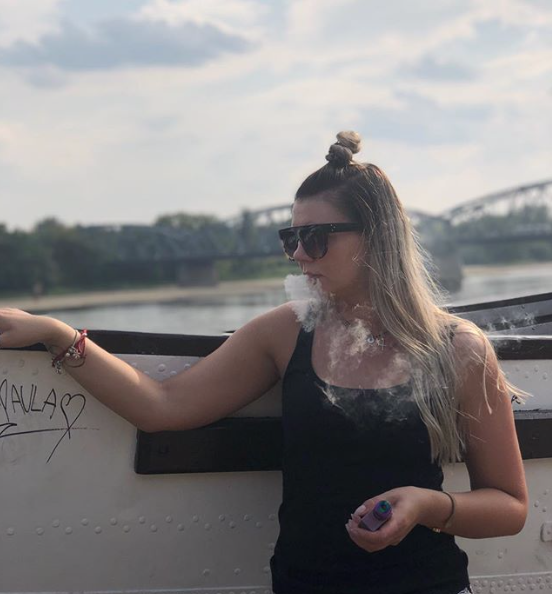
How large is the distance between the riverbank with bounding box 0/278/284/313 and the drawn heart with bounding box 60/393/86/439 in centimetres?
3283

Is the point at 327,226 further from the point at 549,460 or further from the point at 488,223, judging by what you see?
the point at 488,223

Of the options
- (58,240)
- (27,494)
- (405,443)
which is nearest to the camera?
(405,443)

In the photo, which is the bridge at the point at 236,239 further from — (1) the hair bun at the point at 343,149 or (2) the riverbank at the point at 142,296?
(1) the hair bun at the point at 343,149

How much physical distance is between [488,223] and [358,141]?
74.2 m

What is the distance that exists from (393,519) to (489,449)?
14.4 inches

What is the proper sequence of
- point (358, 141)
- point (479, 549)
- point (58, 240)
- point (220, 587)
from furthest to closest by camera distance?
point (58, 240) < point (479, 549) < point (220, 587) < point (358, 141)

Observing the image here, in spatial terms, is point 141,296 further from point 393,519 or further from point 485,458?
point 393,519

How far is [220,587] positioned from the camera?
2748 millimetres

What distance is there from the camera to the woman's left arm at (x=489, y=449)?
6.89ft

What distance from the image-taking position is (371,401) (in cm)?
210

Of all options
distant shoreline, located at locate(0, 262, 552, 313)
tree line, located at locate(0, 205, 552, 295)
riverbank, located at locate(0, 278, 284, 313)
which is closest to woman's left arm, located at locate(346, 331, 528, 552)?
tree line, located at locate(0, 205, 552, 295)

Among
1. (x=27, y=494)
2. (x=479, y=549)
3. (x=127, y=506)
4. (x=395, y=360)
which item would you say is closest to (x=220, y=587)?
(x=127, y=506)

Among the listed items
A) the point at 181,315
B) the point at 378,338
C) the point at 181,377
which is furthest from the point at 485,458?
the point at 181,315

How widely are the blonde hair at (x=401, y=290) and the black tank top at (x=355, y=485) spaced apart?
7 cm
